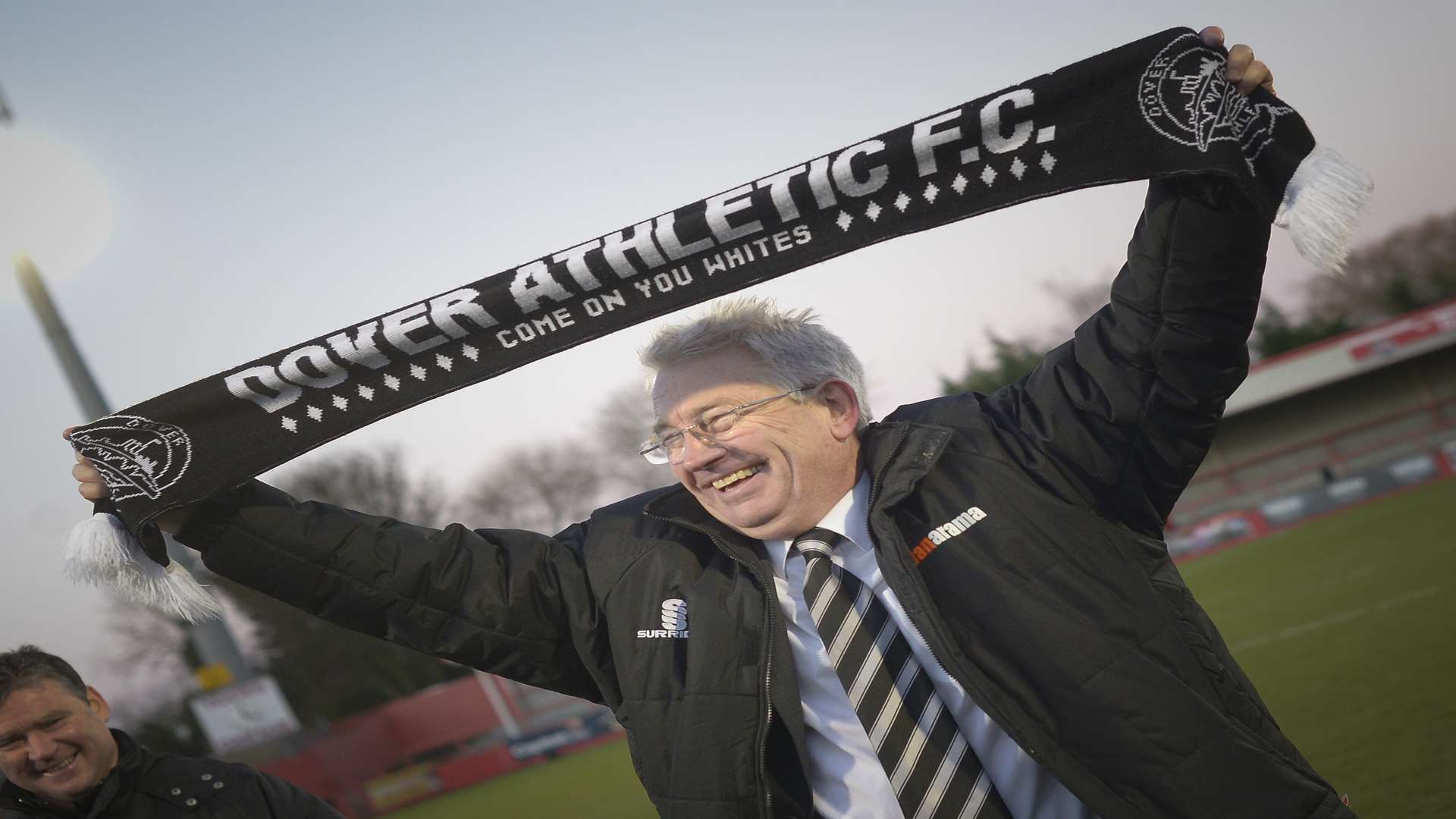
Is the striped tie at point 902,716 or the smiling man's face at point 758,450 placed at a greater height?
the smiling man's face at point 758,450

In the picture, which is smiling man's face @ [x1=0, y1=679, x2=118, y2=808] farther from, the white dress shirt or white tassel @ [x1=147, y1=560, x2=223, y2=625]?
the white dress shirt

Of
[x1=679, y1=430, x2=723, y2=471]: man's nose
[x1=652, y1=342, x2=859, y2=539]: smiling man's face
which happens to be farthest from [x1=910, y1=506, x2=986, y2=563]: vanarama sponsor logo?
[x1=679, y1=430, x2=723, y2=471]: man's nose

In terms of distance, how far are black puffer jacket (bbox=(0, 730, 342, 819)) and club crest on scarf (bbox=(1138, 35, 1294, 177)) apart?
3.16m

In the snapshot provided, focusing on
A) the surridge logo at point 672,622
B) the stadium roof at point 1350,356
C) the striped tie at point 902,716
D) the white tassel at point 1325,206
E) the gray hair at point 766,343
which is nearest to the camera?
the white tassel at point 1325,206

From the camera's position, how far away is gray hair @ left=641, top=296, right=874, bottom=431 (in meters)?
2.72

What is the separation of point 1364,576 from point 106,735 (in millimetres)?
12999

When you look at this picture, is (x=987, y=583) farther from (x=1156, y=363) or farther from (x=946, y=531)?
(x=1156, y=363)

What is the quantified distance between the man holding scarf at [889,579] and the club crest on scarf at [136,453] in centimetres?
7

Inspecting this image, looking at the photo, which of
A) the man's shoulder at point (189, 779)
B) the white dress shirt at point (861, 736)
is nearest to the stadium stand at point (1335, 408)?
the white dress shirt at point (861, 736)

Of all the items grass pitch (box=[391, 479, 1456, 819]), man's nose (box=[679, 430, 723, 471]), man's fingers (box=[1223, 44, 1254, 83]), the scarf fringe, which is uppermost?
man's fingers (box=[1223, 44, 1254, 83])

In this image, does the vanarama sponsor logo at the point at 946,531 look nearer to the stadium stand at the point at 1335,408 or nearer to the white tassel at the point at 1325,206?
the white tassel at the point at 1325,206

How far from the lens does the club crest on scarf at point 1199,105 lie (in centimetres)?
207

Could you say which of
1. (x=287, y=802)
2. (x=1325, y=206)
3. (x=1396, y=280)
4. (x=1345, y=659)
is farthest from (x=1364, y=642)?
(x=1396, y=280)

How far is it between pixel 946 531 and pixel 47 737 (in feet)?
9.08
